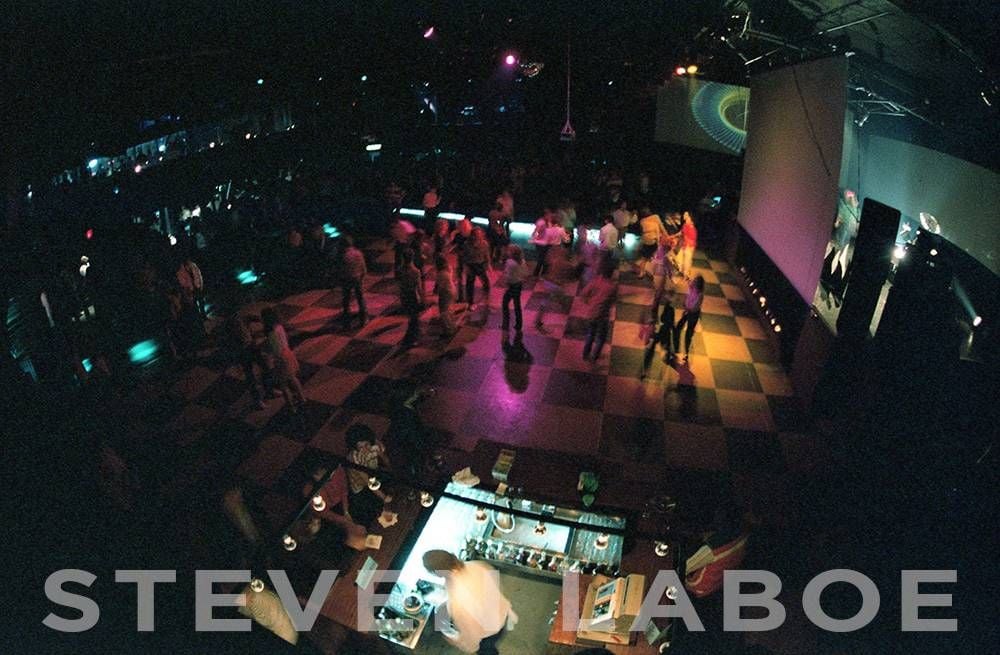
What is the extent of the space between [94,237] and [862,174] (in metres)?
13.2

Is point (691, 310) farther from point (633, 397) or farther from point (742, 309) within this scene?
point (742, 309)

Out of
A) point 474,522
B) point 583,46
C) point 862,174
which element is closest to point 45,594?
point 474,522

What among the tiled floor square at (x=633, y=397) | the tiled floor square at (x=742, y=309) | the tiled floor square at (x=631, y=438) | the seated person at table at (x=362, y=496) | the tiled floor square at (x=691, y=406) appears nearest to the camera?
the seated person at table at (x=362, y=496)

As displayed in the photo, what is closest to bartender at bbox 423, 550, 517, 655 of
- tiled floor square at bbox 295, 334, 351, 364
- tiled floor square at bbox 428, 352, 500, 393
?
tiled floor square at bbox 428, 352, 500, 393

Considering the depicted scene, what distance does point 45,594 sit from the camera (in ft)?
14.2

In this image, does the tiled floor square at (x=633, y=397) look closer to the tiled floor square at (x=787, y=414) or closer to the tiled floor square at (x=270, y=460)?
the tiled floor square at (x=787, y=414)

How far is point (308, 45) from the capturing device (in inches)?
388

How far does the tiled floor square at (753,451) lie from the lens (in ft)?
19.4

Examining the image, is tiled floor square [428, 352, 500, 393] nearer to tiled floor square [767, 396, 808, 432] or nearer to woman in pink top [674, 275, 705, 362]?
woman in pink top [674, 275, 705, 362]

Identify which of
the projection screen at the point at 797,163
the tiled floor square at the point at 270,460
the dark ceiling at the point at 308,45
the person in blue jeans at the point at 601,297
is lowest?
the tiled floor square at the point at 270,460

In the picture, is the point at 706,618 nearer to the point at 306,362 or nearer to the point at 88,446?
the point at 88,446

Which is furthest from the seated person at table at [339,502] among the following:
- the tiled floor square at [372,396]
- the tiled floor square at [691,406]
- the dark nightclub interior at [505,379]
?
the tiled floor square at [691,406]

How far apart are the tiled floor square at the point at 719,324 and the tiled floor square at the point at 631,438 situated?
10.9 ft

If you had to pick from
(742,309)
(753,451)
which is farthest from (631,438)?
(742,309)
